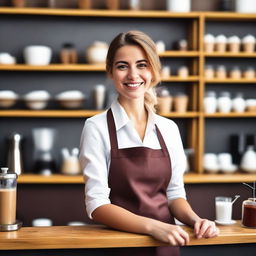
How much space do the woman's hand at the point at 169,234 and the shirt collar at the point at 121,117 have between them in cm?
40

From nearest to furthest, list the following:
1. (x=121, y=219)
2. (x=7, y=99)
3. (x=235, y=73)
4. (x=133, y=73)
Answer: (x=121, y=219), (x=133, y=73), (x=7, y=99), (x=235, y=73)

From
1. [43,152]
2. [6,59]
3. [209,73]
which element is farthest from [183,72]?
[6,59]

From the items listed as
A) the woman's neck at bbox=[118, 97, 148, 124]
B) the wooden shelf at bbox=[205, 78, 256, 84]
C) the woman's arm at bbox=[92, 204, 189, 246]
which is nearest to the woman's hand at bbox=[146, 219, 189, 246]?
the woman's arm at bbox=[92, 204, 189, 246]

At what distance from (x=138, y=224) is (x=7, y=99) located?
2.75 m

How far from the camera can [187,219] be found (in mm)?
1673

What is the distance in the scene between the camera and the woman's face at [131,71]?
1686 millimetres

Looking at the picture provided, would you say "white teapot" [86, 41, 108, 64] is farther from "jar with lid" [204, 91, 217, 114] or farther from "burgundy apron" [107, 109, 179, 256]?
"burgundy apron" [107, 109, 179, 256]

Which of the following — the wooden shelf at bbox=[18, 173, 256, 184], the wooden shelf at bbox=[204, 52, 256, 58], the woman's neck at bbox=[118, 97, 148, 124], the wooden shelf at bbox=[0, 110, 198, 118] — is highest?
the wooden shelf at bbox=[204, 52, 256, 58]

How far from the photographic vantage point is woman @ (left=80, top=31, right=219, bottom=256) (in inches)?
63.2

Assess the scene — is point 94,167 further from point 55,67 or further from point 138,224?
point 55,67

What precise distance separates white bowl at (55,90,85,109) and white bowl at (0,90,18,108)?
37 centimetres

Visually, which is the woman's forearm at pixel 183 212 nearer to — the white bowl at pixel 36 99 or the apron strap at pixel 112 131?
the apron strap at pixel 112 131

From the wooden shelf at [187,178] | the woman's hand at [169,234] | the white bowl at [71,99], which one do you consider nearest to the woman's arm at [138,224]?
the woman's hand at [169,234]

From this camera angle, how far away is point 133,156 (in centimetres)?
172
